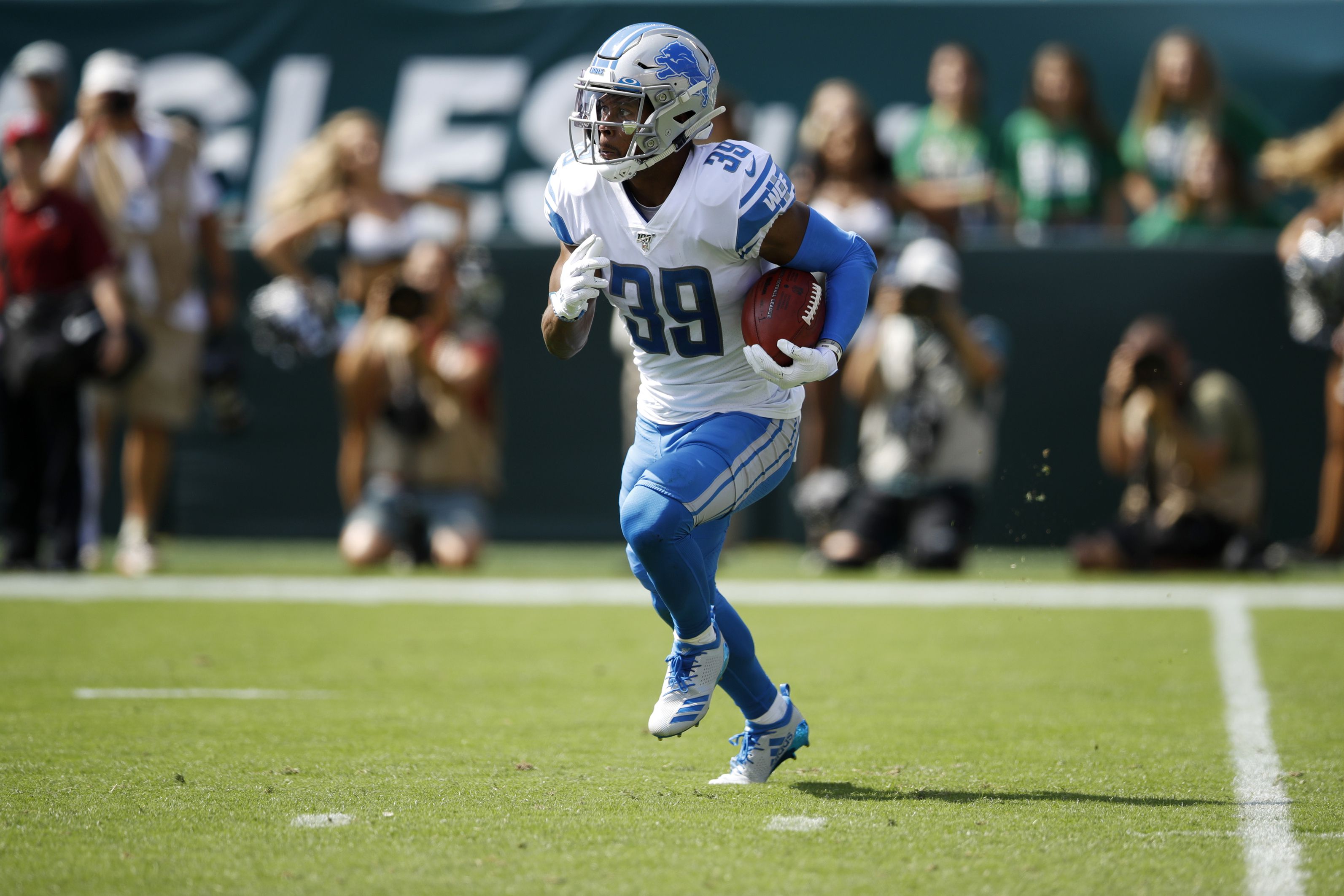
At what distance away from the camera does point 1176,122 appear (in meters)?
9.02

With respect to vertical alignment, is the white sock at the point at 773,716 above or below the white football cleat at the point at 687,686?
below

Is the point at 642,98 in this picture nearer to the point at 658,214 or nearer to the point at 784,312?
the point at 658,214

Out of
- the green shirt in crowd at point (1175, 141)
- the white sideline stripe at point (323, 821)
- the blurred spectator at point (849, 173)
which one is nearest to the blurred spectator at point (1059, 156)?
the green shirt in crowd at point (1175, 141)

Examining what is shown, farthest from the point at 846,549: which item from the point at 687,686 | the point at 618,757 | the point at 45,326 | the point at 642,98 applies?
the point at 642,98

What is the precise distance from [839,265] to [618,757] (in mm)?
1305

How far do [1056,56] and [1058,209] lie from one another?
0.83 m

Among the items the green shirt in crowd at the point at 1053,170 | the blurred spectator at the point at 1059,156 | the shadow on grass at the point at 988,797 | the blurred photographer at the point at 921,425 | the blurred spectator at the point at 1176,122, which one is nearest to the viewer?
the shadow on grass at the point at 988,797

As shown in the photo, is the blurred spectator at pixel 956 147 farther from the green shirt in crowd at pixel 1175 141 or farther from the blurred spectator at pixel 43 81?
the blurred spectator at pixel 43 81

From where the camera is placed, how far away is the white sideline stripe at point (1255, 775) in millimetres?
2938

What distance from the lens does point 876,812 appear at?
11.2ft

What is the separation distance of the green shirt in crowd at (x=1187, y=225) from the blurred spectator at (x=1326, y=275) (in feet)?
1.97

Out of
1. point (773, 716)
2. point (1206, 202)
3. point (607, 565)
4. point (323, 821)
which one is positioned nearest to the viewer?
point (323, 821)

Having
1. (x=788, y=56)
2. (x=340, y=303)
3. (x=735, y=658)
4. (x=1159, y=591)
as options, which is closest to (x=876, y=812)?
(x=735, y=658)

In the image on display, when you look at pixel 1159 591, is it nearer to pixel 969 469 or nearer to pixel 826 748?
pixel 969 469
